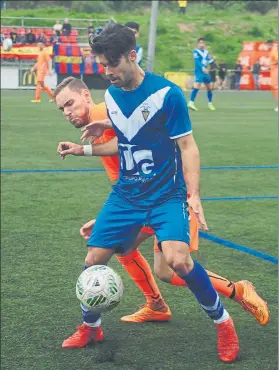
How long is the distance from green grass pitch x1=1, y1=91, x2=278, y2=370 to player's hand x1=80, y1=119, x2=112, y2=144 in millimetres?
1177

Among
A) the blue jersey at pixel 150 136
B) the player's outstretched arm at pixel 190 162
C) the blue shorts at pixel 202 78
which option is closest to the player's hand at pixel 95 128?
the blue jersey at pixel 150 136

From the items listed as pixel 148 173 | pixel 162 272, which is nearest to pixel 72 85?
pixel 148 173

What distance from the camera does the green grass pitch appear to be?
4.88 m

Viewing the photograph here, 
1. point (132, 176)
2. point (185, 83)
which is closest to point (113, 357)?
point (132, 176)

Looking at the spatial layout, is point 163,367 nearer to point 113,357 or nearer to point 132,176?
point 113,357

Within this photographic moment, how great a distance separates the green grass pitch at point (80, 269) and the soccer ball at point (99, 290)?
341 mm

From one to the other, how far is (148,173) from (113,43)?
Answer: 0.78 m

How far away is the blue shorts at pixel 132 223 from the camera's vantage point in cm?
478

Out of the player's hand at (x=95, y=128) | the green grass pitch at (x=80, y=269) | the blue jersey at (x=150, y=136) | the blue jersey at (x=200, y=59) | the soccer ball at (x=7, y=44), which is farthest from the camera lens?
the soccer ball at (x=7, y=44)

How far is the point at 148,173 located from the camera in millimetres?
4898

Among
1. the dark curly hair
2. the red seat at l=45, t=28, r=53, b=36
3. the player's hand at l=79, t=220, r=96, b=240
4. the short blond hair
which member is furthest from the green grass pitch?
the red seat at l=45, t=28, r=53, b=36

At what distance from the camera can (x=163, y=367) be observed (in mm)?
4680

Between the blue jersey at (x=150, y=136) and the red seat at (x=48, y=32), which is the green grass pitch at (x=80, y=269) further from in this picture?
the red seat at (x=48, y=32)

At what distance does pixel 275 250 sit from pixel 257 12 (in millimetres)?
65037
